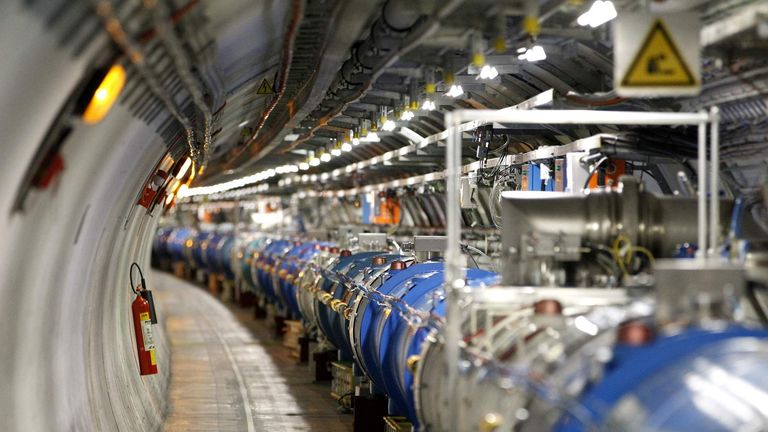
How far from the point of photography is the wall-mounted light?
4.83 meters

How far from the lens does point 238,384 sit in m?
13.5

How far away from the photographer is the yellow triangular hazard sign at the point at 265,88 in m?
9.81

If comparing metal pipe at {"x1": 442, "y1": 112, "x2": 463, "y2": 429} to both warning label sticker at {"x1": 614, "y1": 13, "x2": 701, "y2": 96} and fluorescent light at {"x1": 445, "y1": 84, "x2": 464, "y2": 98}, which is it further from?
fluorescent light at {"x1": 445, "y1": 84, "x2": 464, "y2": 98}

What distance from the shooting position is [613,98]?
7469 millimetres

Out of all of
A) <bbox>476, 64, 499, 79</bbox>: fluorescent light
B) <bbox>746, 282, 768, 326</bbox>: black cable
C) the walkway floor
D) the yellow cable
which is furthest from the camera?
the walkway floor

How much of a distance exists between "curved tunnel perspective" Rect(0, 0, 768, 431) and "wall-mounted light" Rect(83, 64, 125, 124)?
0.5 inches

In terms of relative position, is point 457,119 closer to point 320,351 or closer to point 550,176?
point 550,176

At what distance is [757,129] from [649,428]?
146 inches

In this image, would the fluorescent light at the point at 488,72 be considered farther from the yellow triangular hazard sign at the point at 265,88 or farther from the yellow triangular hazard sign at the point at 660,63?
the yellow triangular hazard sign at the point at 660,63

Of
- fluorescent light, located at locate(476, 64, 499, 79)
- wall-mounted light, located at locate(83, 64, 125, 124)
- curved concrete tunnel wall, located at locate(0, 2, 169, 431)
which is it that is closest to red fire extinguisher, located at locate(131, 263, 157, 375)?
curved concrete tunnel wall, located at locate(0, 2, 169, 431)

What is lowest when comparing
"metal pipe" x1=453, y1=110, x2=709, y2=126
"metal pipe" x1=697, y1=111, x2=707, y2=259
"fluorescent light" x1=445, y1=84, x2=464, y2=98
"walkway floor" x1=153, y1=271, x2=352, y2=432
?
"walkway floor" x1=153, y1=271, x2=352, y2=432

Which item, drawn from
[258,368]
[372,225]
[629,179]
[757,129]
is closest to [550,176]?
[757,129]

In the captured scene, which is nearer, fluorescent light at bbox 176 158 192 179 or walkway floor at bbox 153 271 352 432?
walkway floor at bbox 153 271 352 432

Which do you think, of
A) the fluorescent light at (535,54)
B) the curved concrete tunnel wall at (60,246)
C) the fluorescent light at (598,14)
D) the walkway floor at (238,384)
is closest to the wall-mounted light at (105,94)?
the curved concrete tunnel wall at (60,246)
